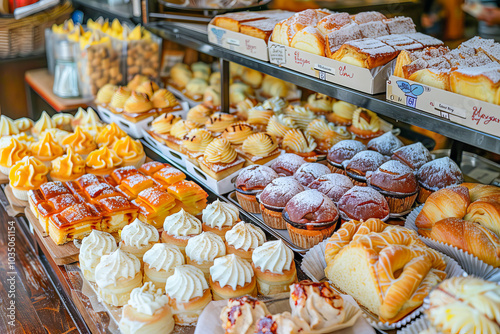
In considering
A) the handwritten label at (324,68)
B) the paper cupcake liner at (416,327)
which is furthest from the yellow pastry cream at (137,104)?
the paper cupcake liner at (416,327)

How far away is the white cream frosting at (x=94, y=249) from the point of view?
191cm

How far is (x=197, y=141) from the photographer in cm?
286

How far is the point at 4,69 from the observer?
4.80 m

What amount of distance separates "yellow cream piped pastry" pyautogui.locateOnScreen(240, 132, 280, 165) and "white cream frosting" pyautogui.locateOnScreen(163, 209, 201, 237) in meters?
0.72

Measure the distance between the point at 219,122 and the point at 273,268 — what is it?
1.53m

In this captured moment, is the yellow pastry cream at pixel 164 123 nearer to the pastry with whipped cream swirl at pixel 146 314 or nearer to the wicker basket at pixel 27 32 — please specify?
the pastry with whipped cream swirl at pixel 146 314

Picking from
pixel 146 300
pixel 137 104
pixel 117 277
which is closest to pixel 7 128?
pixel 137 104

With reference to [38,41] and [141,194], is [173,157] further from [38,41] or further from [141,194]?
[38,41]

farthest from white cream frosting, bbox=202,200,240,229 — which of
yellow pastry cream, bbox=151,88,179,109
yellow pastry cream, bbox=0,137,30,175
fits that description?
yellow pastry cream, bbox=151,88,179,109

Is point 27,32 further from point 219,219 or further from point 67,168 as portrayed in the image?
point 219,219

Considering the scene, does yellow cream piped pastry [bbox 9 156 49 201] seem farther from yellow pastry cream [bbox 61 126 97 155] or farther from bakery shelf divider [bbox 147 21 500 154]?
bakery shelf divider [bbox 147 21 500 154]

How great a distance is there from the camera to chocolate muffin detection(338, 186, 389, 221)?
203 cm

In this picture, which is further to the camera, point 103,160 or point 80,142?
point 80,142

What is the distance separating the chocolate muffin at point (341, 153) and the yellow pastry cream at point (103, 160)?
1.32 m
